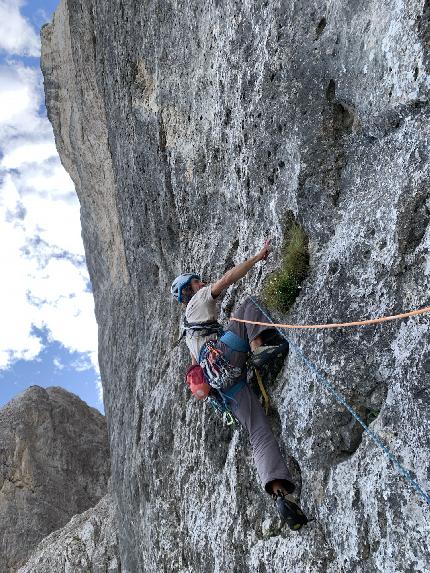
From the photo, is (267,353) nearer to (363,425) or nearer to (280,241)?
(280,241)

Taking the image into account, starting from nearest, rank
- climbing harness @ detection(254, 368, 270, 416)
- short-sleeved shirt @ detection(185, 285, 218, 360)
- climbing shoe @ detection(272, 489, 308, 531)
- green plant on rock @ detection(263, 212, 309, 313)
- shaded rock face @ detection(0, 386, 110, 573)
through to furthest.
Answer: climbing shoe @ detection(272, 489, 308, 531) < green plant on rock @ detection(263, 212, 309, 313) < climbing harness @ detection(254, 368, 270, 416) < short-sleeved shirt @ detection(185, 285, 218, 360) < shaded rock face @ detection(0, 386, 110, 573)

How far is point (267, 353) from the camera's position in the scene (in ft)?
22.3

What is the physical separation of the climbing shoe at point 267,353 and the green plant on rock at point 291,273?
45 cm

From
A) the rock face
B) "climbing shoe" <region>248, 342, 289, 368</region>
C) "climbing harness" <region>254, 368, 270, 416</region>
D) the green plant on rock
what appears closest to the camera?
the rock face

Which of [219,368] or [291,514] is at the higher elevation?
[219,368]

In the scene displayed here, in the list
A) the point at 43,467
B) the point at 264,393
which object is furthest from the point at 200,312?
the point at 43,467

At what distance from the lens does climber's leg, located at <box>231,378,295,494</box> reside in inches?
238

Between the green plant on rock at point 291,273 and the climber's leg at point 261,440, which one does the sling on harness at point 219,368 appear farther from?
the green plant on rock at point 291,273

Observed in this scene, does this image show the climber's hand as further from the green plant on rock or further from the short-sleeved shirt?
the short-sleeved shirt

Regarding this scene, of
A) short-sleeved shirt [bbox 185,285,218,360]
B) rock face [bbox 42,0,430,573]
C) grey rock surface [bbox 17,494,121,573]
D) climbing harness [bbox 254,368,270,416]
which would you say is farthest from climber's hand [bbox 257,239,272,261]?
grey rock surface [bbox 17,494,121,573]

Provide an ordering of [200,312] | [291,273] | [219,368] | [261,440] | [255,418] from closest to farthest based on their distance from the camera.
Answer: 1. [261,440]
2. [291,273]
3. [255,418]
4. [219,368]
5. [200,312]

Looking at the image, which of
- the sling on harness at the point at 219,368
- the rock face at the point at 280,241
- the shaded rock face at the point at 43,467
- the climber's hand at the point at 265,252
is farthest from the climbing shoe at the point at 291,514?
the shaded rock face at the point at 43,467

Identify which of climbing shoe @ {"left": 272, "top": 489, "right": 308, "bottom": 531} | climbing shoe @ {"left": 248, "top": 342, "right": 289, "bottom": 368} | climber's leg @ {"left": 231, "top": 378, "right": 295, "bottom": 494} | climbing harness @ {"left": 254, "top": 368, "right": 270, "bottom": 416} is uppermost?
climbing shoe @ {"left": 248, "top": 342, "right": 289, "bottom": 368}

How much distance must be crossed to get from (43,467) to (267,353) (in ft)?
66.7
